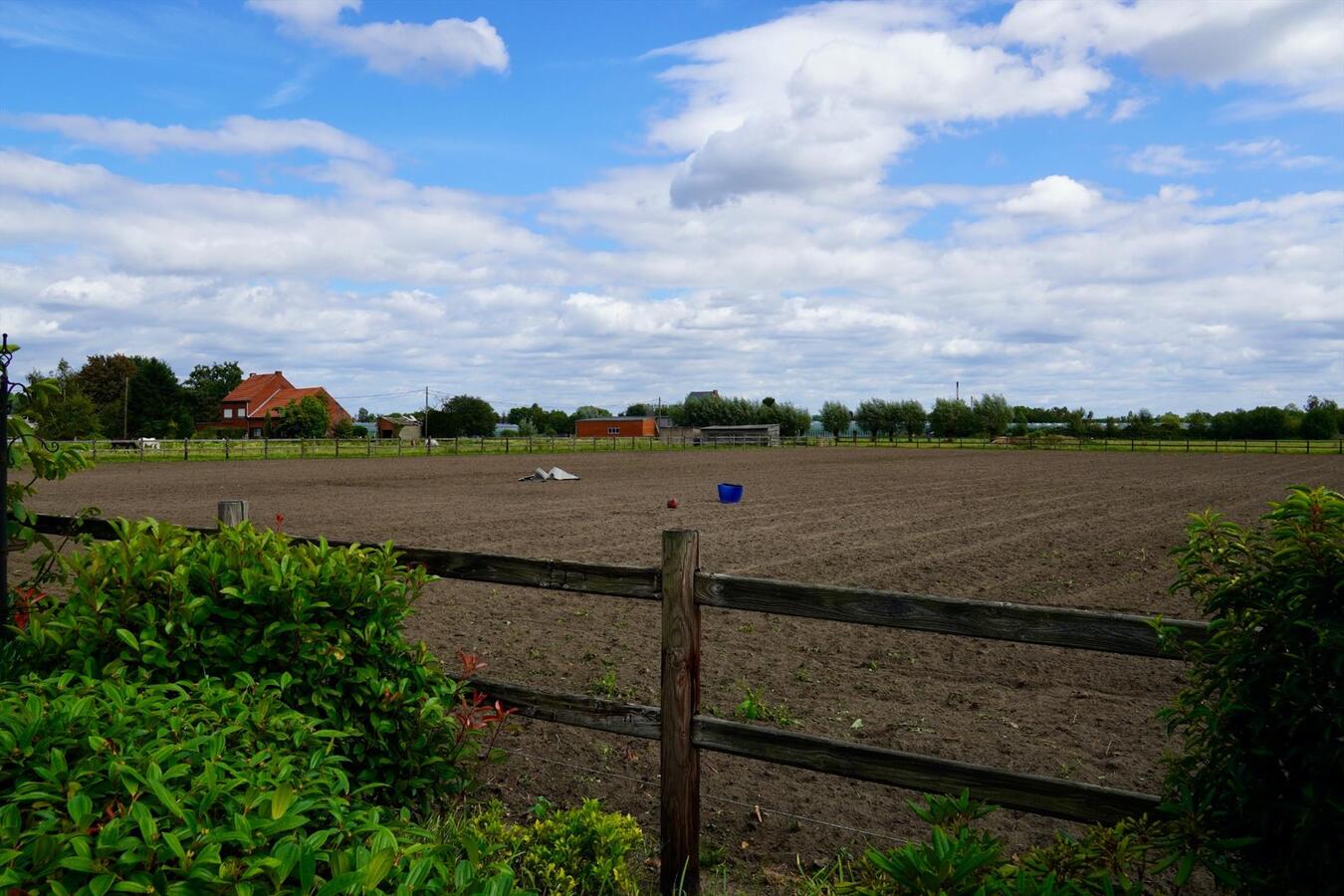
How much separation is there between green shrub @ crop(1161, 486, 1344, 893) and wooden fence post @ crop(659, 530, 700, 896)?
1.77m

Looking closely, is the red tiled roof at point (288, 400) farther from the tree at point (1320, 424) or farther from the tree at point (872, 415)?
the tree at point (1320, 424)

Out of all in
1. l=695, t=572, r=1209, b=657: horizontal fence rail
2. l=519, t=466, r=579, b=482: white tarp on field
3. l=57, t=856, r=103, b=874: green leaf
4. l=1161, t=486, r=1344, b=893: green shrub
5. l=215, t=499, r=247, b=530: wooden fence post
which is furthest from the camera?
l=519, t=466, r=579, b=482: white tarp on field

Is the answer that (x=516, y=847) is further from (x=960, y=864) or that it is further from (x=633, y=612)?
(x=633, y=612)

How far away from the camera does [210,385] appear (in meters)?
105

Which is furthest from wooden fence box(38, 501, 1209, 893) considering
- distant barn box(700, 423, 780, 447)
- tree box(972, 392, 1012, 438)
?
tree box(972, 392, 1012, 438)

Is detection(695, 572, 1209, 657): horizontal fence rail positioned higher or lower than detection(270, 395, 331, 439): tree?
lower

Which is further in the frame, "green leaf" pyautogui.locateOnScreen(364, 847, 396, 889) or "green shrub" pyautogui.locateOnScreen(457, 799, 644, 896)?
"green shrub" pyautogui.locateOnScreen(457, 799, 644, 896)

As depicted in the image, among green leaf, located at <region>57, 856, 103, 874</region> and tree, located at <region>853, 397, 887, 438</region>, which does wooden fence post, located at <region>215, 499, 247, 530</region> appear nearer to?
green leaf, located at <region>57, 856, 103, 874</region>

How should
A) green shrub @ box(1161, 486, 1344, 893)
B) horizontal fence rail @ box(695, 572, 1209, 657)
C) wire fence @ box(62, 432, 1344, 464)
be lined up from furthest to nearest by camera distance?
wire fence @ box(62, 432, 1344, 464)
horizontal fence rail @ box(695, 572, 1209, 657)
green shrub @ box(1161, 486, 1344, 893)

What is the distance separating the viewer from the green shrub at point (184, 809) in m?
2.05

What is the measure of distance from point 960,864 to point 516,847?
1.78 meters

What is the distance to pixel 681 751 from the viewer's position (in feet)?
12.5

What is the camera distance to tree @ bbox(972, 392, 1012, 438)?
345 feet

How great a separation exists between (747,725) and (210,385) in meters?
114
